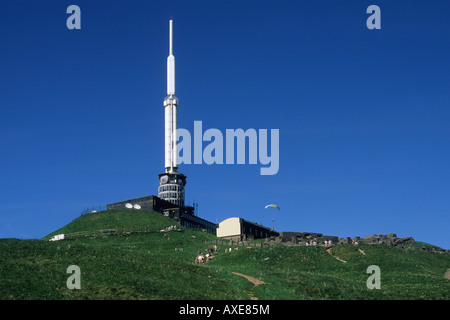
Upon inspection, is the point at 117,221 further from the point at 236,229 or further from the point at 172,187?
the point at 172,187

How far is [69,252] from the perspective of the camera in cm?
5491

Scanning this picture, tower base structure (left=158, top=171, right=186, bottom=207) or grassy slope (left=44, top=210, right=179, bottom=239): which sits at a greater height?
tower base structure (left=158, top=171, right=186, bottom=207)

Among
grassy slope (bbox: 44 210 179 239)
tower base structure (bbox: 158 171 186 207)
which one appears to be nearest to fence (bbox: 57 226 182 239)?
grassy slope (bbox: 44 210 179 239)

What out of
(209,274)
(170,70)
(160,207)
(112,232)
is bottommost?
(209,274)

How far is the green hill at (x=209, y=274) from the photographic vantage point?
41.9 meters

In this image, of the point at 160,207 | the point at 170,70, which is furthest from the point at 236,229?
the point at 170,70

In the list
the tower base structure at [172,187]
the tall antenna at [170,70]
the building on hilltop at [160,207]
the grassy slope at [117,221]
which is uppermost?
the tall antenna at [170,70]

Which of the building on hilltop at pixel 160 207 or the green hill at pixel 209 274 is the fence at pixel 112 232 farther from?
the building on hilltop at pixel 160 207

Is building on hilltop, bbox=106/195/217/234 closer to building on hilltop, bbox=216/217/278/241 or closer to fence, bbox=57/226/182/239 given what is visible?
building on hilltop, bbox=216/217/278/241

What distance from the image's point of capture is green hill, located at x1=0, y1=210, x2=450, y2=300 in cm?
4188

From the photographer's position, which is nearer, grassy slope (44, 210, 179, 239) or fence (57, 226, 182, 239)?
fence (57, 226, 182, 239)

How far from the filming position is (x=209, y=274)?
175 feet

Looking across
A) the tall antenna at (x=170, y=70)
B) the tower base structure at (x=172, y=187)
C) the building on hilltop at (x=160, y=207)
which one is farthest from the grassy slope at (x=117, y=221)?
the tall antenna at (x=170, y=70)
